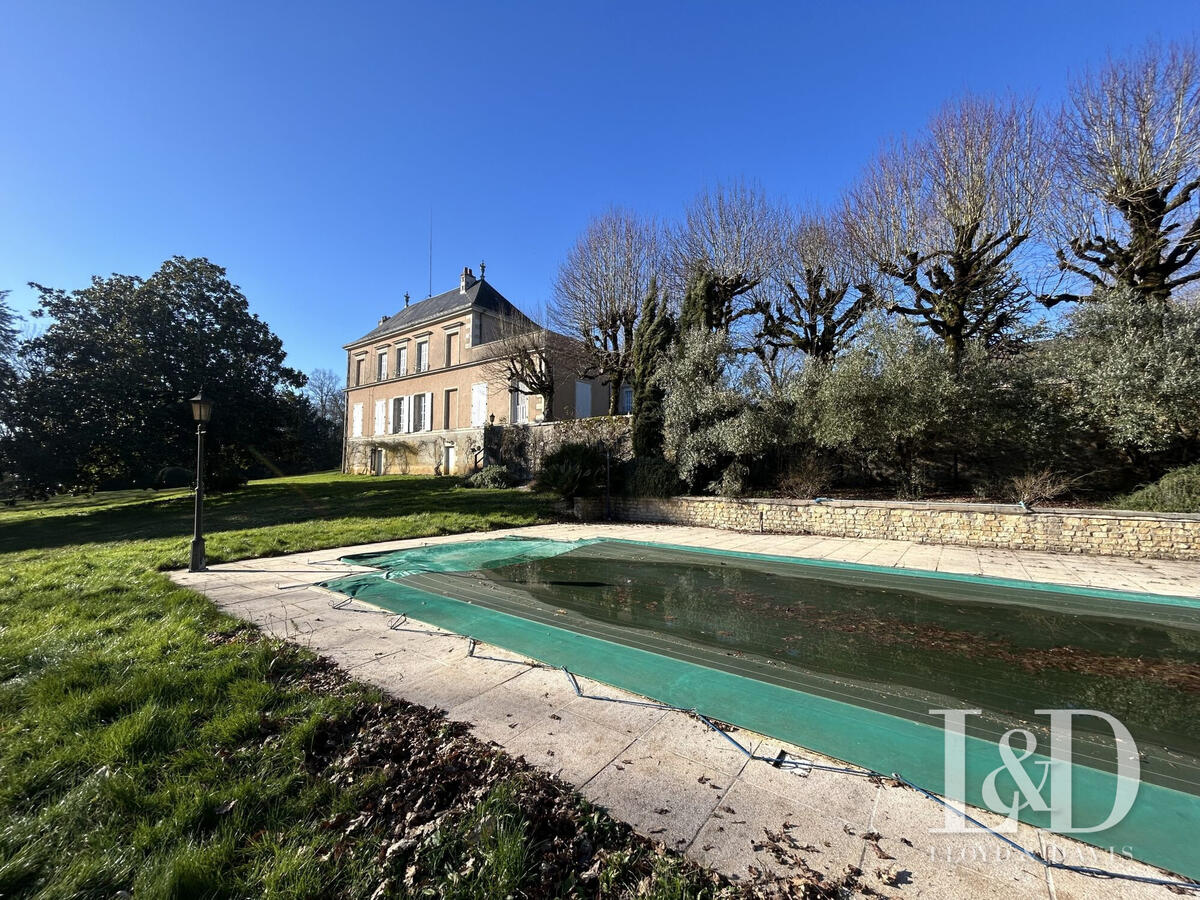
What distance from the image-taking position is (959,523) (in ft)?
26.6

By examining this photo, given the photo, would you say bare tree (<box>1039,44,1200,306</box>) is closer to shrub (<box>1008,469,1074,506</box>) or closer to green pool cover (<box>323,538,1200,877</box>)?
shrub (<box>1008,469,1074,506</box>)

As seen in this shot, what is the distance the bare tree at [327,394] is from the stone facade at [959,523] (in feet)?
135

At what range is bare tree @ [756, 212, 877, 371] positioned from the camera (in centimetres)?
1176

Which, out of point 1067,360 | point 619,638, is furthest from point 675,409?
point 619,638

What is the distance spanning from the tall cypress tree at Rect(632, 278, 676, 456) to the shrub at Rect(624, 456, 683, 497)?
0.39m

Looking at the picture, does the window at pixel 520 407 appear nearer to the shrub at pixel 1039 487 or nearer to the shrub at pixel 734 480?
the shrub at pixel 734 480

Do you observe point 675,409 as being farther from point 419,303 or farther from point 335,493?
point 419,303

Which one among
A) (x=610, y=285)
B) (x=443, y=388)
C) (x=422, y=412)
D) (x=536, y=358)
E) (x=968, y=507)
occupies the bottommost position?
(x=968, y=507)

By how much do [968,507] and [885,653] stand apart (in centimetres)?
627

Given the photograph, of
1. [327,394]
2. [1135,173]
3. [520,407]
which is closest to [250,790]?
[1135,173]

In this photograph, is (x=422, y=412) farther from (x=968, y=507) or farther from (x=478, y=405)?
(x=968, y=507)

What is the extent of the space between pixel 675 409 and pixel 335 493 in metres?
12.2

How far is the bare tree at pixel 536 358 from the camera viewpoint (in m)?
17.8

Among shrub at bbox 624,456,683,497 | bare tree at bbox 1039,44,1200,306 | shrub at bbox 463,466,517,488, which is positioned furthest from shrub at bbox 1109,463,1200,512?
shrub at bbox 463,466,517,488
